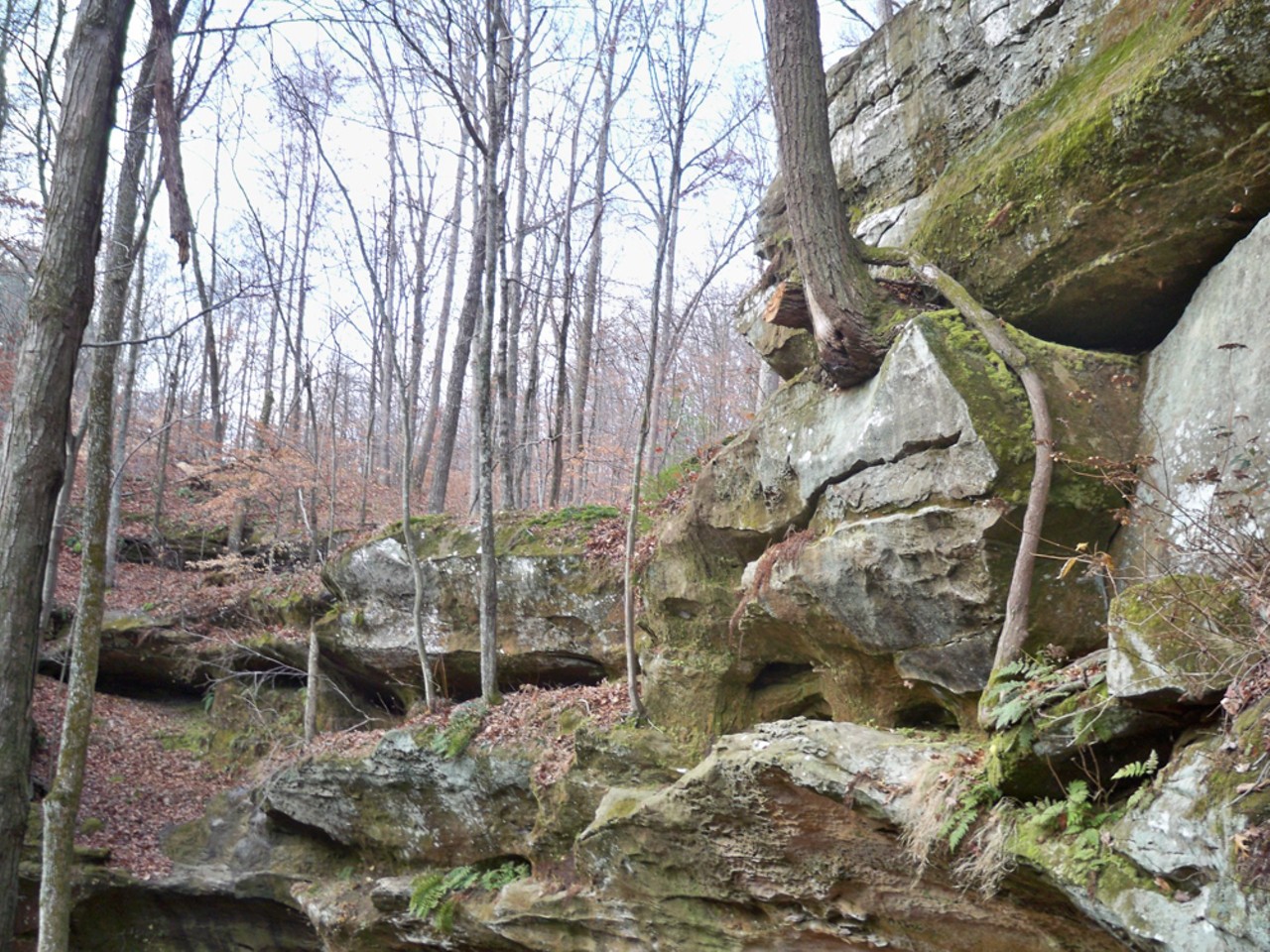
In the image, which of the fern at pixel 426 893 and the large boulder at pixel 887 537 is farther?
the fern at pixel 426 893

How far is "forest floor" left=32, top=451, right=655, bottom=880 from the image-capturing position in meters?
9.40

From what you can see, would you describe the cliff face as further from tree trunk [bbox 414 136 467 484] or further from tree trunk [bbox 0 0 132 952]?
tree trunk [bbox 414 136 467 484]

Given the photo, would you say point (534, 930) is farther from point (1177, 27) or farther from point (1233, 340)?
point (1177, 27)

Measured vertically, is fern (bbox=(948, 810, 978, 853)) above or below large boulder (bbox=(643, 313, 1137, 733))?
below

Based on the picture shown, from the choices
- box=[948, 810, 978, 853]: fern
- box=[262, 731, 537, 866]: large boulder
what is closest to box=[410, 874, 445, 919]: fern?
box=[262, 731, 537, 866]: large boulder

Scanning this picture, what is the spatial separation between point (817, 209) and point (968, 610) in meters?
3.38

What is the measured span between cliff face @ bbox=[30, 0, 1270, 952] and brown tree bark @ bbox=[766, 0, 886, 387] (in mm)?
439

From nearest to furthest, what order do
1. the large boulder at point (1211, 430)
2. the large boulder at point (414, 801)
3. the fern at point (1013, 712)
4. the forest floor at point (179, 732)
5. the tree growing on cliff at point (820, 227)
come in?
the large boulder at point (1211, 430)
the fern at point (1013, 712)
the tree growing on cliff at point (820, 227)
the large boulder at point (414, 801)
the forest floor at point (179, 732)

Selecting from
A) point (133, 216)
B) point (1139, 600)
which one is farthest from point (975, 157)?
point (133, 216)

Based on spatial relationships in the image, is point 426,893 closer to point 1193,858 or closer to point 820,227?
point 1193,858

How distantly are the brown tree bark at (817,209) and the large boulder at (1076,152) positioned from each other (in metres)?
0.86

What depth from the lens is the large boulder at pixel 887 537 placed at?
542 centimetres

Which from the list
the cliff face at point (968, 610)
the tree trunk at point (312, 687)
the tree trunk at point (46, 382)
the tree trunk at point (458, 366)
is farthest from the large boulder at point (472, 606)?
the tree trunk at point (46, 382)

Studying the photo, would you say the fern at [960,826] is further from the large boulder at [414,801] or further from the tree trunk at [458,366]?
the tree trunk at [458,366]
